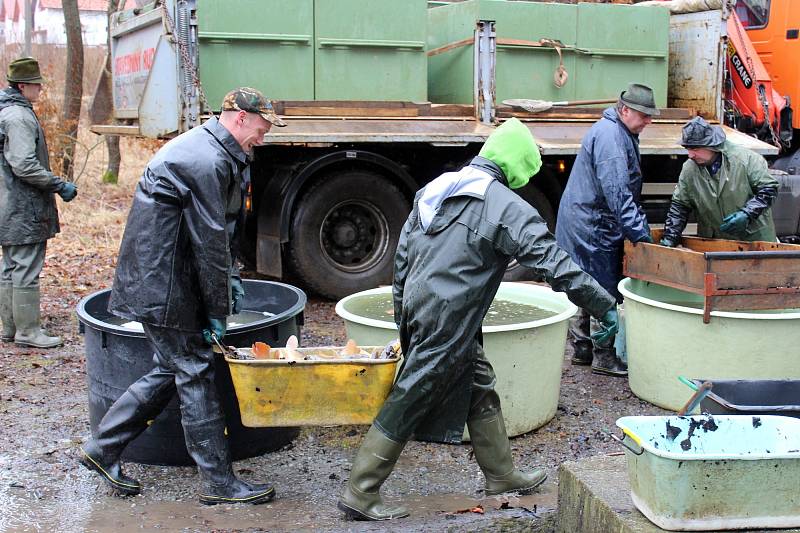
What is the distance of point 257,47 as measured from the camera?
23.5 feet

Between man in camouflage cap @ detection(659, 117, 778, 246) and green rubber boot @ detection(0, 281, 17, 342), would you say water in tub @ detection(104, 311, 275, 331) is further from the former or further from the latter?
man in camouflage cap @ detection(659, 117, 778, 246)

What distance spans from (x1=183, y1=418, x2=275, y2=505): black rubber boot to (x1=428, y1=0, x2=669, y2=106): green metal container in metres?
4.72

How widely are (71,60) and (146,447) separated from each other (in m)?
10.9

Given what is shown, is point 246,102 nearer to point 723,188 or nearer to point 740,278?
point 740,278

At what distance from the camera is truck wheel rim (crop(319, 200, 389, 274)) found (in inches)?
309

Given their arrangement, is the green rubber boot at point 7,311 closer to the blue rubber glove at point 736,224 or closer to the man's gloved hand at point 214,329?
the man's gloved hand at point 214,329

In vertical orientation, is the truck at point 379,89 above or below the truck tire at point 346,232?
above

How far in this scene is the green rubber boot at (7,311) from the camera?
656 centimetres

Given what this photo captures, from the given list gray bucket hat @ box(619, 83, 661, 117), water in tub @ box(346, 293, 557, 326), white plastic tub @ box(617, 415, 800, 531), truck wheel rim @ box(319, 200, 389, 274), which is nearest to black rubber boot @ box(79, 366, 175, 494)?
water in tub @ box(346, 293, 557, 326)

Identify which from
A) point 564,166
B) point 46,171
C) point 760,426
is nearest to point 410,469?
point 760,426

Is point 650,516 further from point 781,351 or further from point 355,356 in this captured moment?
point 781,351

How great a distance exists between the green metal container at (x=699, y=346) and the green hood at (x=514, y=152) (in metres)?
1.70

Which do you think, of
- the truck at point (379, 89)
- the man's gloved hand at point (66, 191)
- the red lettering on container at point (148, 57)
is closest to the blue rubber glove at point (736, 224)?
the truck at point (379, 89)

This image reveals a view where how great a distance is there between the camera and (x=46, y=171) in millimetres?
6320
